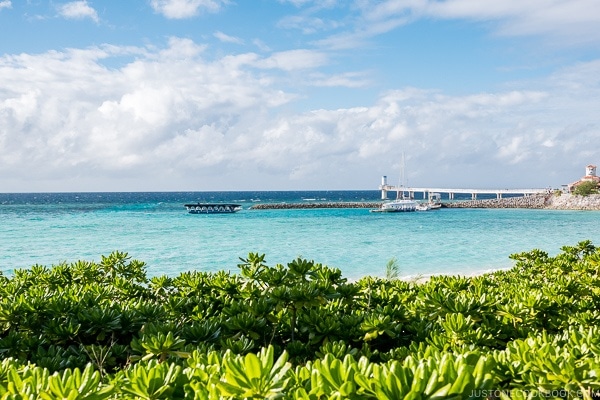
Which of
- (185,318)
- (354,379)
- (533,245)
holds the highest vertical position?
(354,379)

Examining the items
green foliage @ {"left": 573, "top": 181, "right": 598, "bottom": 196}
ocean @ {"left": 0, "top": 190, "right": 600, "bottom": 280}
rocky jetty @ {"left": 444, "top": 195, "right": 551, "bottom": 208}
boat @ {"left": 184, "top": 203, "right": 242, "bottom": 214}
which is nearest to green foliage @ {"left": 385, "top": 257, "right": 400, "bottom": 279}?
ocean @ {"left": 0, "top": 190, "right": 600, "bottom": 280}

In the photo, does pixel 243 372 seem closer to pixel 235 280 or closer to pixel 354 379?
pixel 354 379

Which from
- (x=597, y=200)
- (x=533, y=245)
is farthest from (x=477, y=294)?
(x=597, y=200)

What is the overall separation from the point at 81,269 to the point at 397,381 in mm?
5982

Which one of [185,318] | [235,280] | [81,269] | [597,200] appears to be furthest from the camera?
[597,200]

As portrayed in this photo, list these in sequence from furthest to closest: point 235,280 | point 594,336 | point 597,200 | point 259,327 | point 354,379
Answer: point 597,200 → point 235,280 → point 259,327 → point 594,336 → point 354,379

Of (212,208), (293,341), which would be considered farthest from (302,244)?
(212,208)

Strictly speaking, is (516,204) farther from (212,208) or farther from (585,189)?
(212,208)

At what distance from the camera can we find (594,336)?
2598 mm

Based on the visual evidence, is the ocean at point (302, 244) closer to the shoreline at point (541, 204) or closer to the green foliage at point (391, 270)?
the green foliage at point (391, 270)

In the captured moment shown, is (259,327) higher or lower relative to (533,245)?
higher

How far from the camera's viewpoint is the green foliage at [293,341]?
1.65 meters

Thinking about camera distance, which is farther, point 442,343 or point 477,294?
point 477,294

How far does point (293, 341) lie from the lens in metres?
3.48
